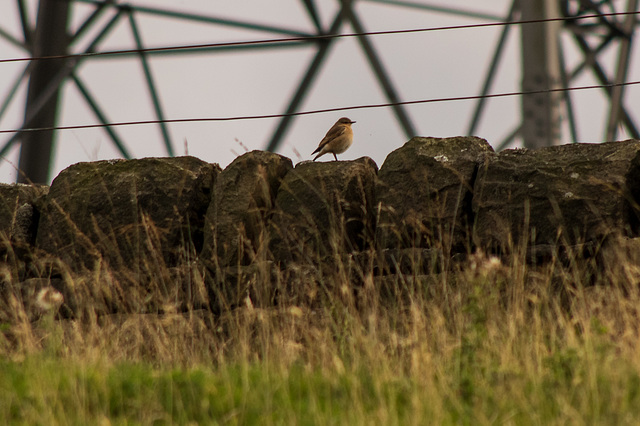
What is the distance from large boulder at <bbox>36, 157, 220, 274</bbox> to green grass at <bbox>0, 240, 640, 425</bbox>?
17.6 inches

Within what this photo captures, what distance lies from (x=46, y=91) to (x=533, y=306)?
19.8 ft

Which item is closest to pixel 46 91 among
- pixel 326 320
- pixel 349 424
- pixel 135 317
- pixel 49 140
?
pixel 49 140

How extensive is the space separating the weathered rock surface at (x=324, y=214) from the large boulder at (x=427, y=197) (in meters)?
0.13

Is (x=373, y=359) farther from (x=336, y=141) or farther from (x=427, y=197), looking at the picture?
(x=336, y=141)

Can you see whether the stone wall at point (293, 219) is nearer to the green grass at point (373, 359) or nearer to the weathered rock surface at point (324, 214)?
the weathered rock surface at point (324, 214)

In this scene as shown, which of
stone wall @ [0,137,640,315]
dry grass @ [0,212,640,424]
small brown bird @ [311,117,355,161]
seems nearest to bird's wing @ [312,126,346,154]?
small brown bird @ [311,117,355,161]

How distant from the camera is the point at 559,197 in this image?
5.98 metres

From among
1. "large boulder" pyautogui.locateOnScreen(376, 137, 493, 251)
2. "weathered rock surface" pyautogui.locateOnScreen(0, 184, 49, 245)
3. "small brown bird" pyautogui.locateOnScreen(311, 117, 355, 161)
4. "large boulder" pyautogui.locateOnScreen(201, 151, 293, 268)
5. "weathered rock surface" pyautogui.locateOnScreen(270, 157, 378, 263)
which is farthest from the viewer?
"small brown bird" pyautogui.locateOnScreen(311, 117, 355, 161)

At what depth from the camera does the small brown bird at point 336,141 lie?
27.0ft

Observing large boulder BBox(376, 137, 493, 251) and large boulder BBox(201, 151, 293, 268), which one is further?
large boulder BBox(201, 151, 293, 268)

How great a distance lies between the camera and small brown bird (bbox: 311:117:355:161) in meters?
8.22

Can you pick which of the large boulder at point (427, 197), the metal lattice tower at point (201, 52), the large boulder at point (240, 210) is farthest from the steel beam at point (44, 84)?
the large boulder at point (427, 197)

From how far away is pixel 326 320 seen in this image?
5.98 meters

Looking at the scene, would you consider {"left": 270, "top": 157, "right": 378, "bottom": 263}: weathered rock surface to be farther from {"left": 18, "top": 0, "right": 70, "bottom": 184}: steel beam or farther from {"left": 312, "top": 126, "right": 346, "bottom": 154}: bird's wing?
{"left": 18, "top": 0, "right": 70, "bottom": 184}: steel beam
